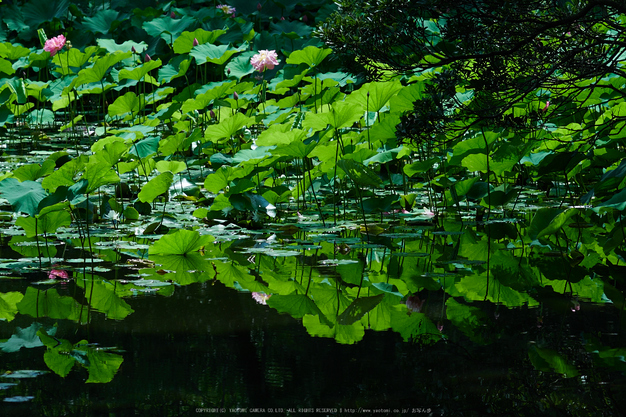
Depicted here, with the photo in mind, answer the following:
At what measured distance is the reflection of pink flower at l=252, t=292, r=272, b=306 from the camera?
162 cm

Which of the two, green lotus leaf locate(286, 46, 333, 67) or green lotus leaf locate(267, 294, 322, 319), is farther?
green lotus leaf locate(286, 46, 333, 67)

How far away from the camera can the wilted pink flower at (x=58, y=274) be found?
1840 mm

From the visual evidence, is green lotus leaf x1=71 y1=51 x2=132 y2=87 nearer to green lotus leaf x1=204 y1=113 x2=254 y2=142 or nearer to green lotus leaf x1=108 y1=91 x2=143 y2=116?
green lotus leaf x1=108 y1=91 x2=143 y2=116

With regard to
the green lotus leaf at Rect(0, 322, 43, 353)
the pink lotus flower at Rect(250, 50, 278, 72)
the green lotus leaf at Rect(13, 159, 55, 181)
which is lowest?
the green lotus leaf at Rect(0, 322, 43, 353)

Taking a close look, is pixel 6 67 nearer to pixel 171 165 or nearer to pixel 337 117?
pixel 171 165

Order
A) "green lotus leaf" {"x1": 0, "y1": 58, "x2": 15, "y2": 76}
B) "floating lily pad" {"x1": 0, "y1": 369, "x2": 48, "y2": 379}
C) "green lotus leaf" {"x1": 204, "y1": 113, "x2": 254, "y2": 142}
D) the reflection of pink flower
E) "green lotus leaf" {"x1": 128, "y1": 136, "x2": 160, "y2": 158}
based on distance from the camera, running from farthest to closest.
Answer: "green lotus leaf" {"x1": 0, "y1": 58, "x2": 15, "y2": 76}
"green lotus leaf" {"x1": 128, "y1": 136, "x2": 160, "y2": 158}
"green lotus leaf" {"x1": 204, "y1": 113, "x2": 254, "y2": 142}
the reflection of pink flower
"floating lily pad" {"x1": 0, "y1": 369, "x2": 48, "y2": 379}

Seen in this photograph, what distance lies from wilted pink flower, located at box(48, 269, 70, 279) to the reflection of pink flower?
20.2 inches

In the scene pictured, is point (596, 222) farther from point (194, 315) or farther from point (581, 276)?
point (194, 315)

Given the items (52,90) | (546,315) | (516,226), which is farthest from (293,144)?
(52,90)

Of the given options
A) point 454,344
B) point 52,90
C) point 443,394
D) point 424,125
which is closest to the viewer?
point 443,394

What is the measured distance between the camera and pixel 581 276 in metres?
1.84

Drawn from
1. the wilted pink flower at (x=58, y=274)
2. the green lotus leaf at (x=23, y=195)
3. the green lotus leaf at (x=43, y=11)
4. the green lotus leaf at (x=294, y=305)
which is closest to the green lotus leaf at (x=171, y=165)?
the green lotus leaf at (x=23, y=195)

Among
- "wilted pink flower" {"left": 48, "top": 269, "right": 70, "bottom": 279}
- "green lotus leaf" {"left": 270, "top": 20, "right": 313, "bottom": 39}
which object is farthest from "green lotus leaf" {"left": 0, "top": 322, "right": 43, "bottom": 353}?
"green lotus leaf" {"left": 270, "top": 20, "right": 313, "bottom": 39}

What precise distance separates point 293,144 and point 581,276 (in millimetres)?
1137
